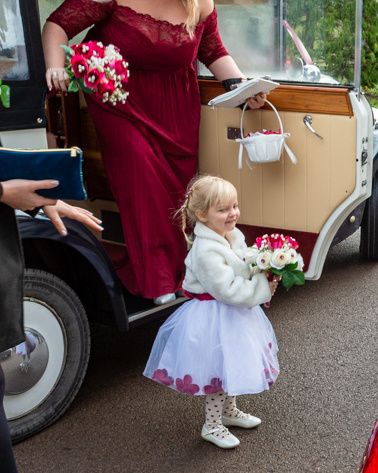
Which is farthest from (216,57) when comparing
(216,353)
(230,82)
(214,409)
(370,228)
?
(370,228)

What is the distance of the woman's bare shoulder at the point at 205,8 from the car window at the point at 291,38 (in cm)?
40

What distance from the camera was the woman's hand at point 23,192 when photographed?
219 cm

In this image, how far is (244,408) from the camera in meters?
3.67

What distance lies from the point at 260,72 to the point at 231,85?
17.8 inches

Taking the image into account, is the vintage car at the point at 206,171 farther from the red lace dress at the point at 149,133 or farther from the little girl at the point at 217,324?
the little girl at the point at 217,324

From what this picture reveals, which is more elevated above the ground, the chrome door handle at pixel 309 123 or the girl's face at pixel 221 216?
the chrome door handle at pixel 309 123

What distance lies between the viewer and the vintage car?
3.27 meters

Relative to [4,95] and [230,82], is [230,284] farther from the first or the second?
[230,82]

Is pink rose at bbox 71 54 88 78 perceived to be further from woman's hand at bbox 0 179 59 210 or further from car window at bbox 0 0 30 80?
woman's hand at bbox 0 179 59 210

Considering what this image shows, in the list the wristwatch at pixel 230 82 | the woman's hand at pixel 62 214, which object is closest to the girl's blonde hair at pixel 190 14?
the wristwatch at pixel 230 82

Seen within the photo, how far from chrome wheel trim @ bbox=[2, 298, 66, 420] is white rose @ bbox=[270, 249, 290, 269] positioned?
0.99 m

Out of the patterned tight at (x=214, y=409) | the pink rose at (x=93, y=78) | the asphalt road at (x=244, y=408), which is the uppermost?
the pink rose at (x=93, y=78)

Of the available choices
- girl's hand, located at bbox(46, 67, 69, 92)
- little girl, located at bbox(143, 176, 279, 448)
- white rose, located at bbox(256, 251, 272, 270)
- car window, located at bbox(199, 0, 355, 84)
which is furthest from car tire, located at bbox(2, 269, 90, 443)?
car window, located at bbox(199, 0, 355, 84)

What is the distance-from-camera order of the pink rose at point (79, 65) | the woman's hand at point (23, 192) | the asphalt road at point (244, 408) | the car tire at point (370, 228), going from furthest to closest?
the car tire at point (370, 228), the pink rose at point (79, 65), the asphalt road at point (244, 408), the woman's hand at point (23, 192)
